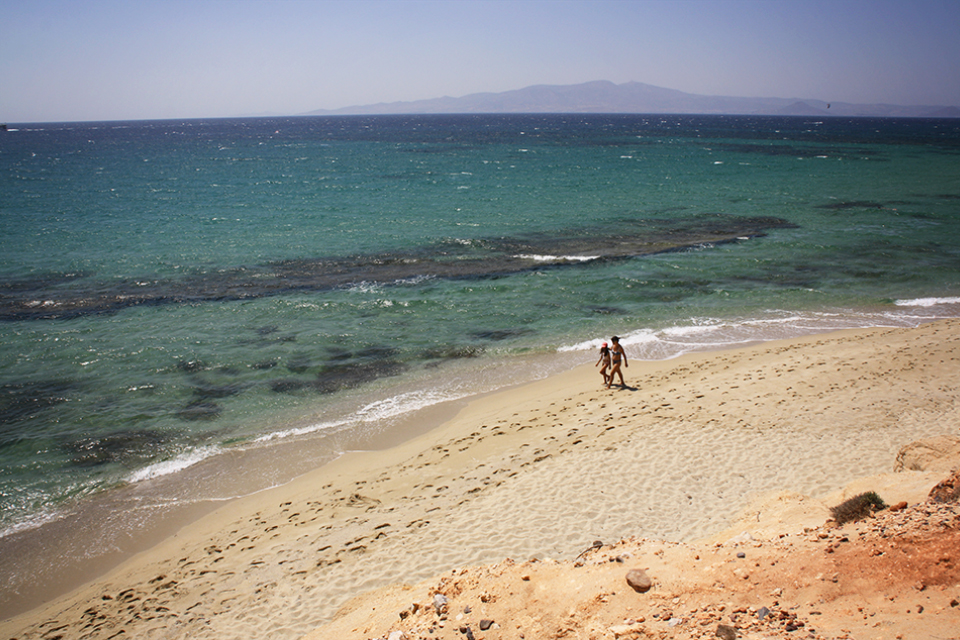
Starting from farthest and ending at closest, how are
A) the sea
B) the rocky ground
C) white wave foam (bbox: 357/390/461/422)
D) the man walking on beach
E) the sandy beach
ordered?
1. the man walking on beach
2. white wave foam (bbox: 357/390/461/422)
3. the sea
4. the sandy beach
5. the rocky ground

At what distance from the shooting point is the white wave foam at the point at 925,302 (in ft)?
73.8

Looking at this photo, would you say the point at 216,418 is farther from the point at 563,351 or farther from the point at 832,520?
the point at 832,520

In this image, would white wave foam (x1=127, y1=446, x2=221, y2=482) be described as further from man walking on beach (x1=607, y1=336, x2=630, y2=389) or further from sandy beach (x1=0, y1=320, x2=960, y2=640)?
man walking on beach (x1=607, y1=336, x2=630, y2=389)

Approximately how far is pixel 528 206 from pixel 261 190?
28.8 m

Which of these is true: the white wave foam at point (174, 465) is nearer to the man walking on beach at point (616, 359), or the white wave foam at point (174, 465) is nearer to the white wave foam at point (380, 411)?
the white wave foam at point (380, 411)

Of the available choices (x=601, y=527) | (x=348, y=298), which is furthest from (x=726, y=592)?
(x=348, y=298)

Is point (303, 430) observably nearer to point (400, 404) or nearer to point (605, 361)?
point (400, 404)

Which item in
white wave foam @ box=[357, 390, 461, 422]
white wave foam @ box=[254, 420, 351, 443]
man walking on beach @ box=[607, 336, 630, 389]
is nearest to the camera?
white wave foam @ box=[254, 420, 351, 443]

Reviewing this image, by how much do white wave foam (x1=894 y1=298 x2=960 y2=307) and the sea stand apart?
149 millimetres

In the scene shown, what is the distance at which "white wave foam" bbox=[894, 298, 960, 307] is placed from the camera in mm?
22484

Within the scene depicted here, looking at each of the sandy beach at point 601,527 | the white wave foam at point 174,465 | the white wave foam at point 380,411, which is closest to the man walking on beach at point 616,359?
the sandy beach at point 601,527

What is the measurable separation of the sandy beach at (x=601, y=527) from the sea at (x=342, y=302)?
6.83ft

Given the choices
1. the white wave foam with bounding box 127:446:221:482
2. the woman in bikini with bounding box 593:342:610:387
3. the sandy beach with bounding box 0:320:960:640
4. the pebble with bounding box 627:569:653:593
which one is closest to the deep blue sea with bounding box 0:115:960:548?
the white wave foam with bounding box 127:446:221:482

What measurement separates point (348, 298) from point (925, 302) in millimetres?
24074
